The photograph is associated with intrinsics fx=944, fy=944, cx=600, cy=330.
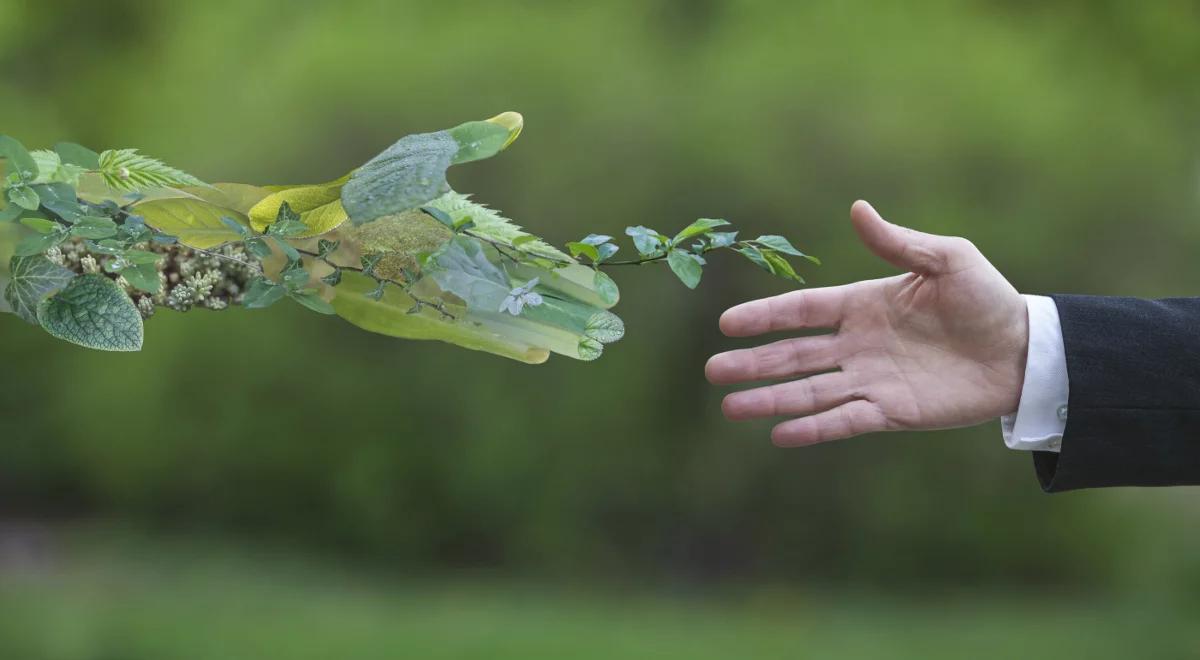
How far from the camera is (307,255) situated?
2.58ft

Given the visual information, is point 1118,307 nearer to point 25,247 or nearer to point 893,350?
point 893,350

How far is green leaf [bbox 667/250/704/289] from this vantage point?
740 millimetres

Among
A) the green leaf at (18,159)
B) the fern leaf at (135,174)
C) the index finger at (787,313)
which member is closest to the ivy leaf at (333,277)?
the fern leaf at (135,174)

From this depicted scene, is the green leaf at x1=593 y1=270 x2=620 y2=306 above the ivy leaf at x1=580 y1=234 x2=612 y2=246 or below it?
below

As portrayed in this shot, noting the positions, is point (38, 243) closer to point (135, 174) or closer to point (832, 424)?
point (135, 174)

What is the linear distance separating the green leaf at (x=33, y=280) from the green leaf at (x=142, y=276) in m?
0.06

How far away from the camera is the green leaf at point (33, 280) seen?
0.75 m

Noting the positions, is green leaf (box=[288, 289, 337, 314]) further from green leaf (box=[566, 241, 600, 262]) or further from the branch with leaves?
green leaf (box=[566, 241, 600, 262])

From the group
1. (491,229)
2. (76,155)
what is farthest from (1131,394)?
(76,155)

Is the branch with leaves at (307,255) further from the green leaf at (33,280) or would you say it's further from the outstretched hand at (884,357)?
the outstretched hand at (884,357)

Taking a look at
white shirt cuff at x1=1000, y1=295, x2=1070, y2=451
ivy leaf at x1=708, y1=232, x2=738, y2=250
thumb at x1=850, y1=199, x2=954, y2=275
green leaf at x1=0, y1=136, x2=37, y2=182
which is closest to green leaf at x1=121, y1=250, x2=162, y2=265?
green leaf at x1=0, y1=136, x2=37, y2=182

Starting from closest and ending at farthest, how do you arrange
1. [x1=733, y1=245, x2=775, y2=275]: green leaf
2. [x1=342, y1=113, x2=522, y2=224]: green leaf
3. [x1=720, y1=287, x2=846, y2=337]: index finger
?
[x1=342, y1=113, x2=522, y2=224]: green leaf, [x1=733, y1=245, x2=775, y2=275]: green leaf, [x1=720, y1=287, x2=846, y2=337]: index finger

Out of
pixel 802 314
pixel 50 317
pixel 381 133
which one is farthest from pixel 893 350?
pixel 381 133

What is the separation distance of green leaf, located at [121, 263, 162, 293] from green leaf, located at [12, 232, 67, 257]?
56 millimetres
